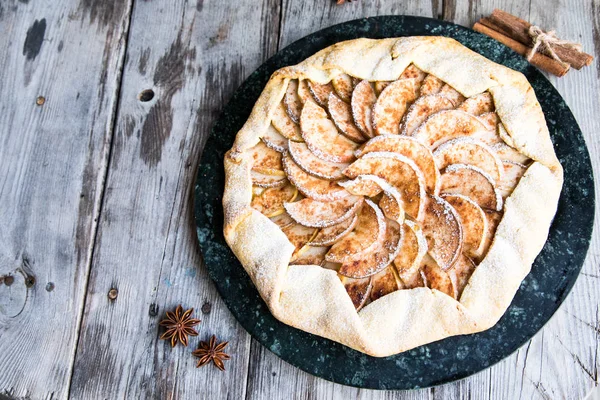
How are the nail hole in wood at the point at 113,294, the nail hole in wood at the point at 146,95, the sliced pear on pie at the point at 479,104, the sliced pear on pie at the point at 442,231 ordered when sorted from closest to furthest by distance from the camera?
the sliced pear on pie at the point at 442,231 < the sliced pear on pie at the point at 479,104 < the nail hole in wood at the point at 113,294 < the nail hole in wood at the point at 146,95

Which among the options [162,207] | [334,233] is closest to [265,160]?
[334,233]

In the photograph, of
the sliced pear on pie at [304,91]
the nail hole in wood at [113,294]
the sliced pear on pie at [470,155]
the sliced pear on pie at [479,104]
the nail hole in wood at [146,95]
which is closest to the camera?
the sliced pear on pie at [470,155]

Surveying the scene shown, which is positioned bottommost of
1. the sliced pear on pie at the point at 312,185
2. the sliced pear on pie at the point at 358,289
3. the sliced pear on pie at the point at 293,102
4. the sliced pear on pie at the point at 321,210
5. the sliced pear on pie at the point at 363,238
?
the sliced pear on pie at the point at 358,289

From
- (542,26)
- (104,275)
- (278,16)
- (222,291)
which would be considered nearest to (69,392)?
(104,275)

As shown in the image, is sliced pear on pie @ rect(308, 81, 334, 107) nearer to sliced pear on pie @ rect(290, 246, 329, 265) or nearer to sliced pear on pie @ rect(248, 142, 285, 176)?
sliced pear on pie @ rect(248, 142, 285, 176)

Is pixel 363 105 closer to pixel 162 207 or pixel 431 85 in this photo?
pixel 431 85

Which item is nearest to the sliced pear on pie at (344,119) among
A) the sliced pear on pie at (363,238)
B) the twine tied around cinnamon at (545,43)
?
the sliced pear on pie at (363,238)

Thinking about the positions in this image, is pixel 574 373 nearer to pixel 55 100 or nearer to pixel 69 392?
pixel 69 392

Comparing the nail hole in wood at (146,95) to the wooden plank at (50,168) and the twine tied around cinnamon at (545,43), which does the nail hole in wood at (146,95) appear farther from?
the twine tied around cinnamon at (545,43)
